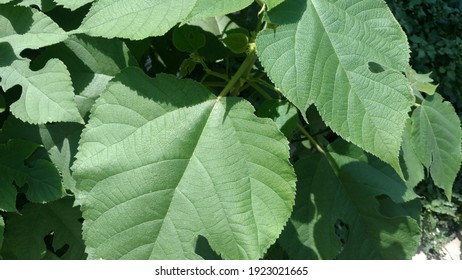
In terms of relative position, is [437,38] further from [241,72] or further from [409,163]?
[241,72]

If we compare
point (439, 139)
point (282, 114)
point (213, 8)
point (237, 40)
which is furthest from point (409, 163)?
point (213, 8)

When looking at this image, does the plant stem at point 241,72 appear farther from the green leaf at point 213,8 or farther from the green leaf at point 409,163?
the green leaf at point 409,163

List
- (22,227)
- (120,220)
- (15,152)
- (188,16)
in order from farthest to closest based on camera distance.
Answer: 1. (22,227)
2. (15,152)
3. (120,220)
4. (188,16)

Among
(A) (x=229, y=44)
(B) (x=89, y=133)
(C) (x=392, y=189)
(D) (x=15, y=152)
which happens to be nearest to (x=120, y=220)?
(B) (x=89, y=133)

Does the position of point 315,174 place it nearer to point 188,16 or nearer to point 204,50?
point 204,50

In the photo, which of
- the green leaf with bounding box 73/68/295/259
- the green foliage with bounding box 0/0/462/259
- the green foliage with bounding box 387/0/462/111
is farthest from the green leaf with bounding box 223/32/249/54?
the green foliage with bounding box 387/0/462/111

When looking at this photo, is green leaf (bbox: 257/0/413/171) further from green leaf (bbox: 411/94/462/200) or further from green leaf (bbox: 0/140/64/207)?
green leaf (bbox: 0/140/64/207)
